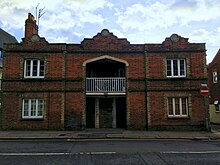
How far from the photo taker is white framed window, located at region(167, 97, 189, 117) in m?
18.3

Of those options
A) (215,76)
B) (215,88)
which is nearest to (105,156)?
(215,88)

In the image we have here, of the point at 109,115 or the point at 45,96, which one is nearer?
the point at 45,96

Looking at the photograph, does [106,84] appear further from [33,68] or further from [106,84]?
[33,68]

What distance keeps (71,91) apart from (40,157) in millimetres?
9895

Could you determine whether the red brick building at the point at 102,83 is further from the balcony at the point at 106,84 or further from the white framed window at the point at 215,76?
the white framed window at the point at 215,76

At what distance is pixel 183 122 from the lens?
18.1m

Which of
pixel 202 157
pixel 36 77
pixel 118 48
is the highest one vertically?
pixel 118 48

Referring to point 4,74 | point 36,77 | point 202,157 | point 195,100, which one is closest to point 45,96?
point 36,77

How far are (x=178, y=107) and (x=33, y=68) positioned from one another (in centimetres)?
1127

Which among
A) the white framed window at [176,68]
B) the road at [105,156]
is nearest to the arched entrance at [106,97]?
the white framed window at [176,68]

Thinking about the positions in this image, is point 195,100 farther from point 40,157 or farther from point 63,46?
point 40,157

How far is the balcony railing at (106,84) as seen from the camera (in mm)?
18828

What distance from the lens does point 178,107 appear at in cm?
1833

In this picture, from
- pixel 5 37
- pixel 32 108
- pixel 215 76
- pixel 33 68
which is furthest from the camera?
pixel 5 37
